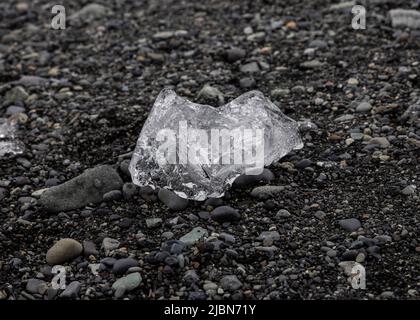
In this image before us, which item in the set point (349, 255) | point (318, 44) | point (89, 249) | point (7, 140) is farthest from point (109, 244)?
point (318, 44)

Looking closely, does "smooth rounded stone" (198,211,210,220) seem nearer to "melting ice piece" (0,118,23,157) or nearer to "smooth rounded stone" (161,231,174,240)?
"smooth rounded stone" (161,231,174,240)

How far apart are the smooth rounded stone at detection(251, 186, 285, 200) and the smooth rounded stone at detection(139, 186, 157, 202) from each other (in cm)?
66

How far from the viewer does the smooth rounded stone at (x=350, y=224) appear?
4031mm

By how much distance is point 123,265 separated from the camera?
12.7ft

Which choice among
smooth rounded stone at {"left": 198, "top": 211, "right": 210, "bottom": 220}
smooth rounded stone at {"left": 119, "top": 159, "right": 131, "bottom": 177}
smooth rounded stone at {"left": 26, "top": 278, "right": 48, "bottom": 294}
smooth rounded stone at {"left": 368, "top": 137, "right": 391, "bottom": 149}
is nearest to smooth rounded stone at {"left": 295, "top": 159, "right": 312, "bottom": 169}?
smooth rounded stone at {"left": 368, "top": 137, "right": 391, "bottom": 149}

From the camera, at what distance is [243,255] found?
3.90 m

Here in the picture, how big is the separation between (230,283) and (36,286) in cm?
113

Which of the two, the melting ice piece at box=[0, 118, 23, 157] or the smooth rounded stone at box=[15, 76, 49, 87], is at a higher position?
the smooth rounded stone at box=[15, 76, 49, 87]

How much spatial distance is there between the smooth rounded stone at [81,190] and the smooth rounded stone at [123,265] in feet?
2.32

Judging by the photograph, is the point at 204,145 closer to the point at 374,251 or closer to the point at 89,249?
the point at 89,249

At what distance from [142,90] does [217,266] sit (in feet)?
8.10

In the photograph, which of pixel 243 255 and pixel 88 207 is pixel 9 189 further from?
pixel 243 255

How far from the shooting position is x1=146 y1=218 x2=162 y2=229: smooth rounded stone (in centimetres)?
420
